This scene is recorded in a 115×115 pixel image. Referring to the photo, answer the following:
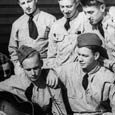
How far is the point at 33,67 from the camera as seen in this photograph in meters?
9.37

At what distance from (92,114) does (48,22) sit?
2.09 meters

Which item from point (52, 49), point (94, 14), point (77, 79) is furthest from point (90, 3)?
point (77, 79)

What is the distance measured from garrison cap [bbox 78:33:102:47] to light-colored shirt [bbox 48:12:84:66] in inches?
37.9

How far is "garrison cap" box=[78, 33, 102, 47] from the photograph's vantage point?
9383 millimetres

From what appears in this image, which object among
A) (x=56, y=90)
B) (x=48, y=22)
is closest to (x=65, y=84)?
(x=56, y=90)

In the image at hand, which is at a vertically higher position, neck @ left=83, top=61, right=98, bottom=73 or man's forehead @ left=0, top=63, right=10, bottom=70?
neck @ left=83, top=61, right=98, bottom=73

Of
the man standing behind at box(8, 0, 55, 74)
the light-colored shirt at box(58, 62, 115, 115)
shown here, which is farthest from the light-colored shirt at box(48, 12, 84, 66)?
the light-colored shirt at box(58, 62, 115, 115)

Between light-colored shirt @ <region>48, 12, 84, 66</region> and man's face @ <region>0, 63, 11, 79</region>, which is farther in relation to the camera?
man's face @ <region>0, 63, 11, 79</region>

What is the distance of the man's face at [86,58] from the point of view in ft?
30.6

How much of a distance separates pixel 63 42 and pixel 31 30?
71 centimetres

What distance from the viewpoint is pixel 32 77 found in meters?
9.44

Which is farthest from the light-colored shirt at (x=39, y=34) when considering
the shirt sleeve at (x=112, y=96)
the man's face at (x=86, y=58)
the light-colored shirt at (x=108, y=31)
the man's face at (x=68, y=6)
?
the shirt sleeve at (x=112, y=96)

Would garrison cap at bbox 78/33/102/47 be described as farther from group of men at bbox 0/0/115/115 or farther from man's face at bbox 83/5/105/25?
man's face at bbox 83/5/105/25

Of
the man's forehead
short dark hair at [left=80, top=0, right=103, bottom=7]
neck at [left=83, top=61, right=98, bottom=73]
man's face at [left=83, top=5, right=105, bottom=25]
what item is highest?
short dark hair at [left=80, top=0, right=103, bottom=7]
